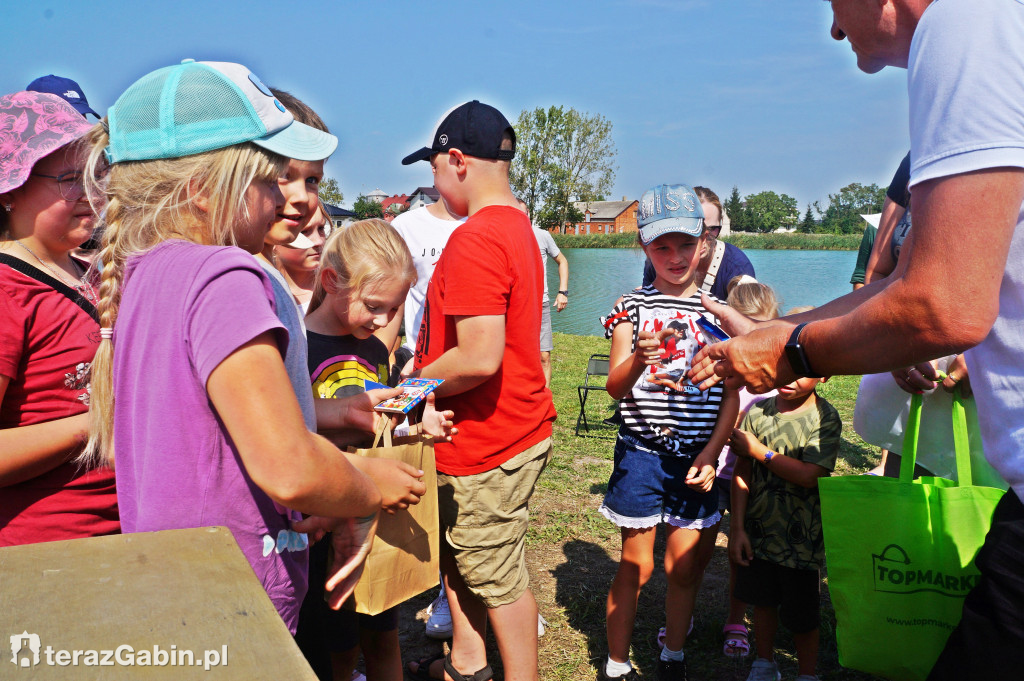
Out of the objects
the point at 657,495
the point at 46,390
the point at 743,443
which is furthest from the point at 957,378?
the point at 46,390

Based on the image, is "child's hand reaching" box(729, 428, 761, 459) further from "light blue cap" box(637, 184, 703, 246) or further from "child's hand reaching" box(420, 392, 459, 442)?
"child's hand reaching" box(420, 392, 459, 442)

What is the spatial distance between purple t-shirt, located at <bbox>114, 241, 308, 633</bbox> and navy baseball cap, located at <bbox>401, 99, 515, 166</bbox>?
1.49m

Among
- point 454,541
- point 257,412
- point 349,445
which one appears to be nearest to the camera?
point 257,412

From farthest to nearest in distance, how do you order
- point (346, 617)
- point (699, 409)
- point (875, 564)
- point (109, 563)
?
point (699, 409)
point (346, 617)
point (875, 564)
point (109, 563)

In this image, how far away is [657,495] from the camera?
9.49ft

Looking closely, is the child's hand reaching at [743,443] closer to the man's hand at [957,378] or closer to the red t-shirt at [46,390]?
the man's hand at [957,378]

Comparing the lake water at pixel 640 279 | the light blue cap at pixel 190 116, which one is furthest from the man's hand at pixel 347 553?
the lake water at pixel 640 279

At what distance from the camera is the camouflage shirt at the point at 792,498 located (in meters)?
2.94

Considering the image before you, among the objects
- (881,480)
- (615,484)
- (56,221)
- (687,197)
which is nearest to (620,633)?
(615,484)

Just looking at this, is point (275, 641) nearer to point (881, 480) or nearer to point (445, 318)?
point (881, 480)

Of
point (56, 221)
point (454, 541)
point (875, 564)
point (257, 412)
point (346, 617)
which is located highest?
point (56, 221)

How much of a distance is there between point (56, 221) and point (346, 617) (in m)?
1.54

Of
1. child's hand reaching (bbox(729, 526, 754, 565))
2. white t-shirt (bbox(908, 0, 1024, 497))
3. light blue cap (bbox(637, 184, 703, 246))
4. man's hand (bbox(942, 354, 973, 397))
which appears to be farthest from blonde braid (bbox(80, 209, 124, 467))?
child's hand reaching (bbox(729, 526, 754, 565))

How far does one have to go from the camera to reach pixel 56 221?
2051mm
